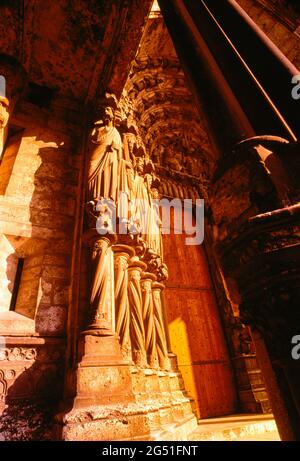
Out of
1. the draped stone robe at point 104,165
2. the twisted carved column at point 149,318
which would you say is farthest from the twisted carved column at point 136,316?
the draped stone robe at point 104,165

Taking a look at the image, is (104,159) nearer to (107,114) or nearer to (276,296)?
(107,114)

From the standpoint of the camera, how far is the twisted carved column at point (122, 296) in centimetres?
220

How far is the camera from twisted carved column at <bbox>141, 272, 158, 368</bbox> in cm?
263

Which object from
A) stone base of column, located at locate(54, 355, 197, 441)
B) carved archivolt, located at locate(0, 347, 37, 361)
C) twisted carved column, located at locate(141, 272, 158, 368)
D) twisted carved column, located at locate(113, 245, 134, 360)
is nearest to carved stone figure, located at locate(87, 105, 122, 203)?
twisted carved column, located at locate(113, 245, 134, 360)

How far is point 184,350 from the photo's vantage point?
3727mm

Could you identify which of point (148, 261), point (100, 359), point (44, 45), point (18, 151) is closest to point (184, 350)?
point (148, 261)

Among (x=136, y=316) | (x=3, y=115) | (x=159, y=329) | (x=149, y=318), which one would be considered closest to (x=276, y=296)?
(x=136, y=316)

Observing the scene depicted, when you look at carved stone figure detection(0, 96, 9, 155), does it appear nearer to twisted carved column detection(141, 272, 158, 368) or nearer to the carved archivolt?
the carved archivolt

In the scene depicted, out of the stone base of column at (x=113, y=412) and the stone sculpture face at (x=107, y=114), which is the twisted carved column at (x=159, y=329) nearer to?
the stone base of column at (x=113, y=412)

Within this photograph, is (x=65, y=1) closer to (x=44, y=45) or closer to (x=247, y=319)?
(x=44, y=45)

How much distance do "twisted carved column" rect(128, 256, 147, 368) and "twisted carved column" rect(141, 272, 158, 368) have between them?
0.40ft

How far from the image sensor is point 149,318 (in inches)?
110

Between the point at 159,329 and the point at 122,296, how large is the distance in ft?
2.57

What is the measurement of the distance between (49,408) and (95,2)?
4.05m
